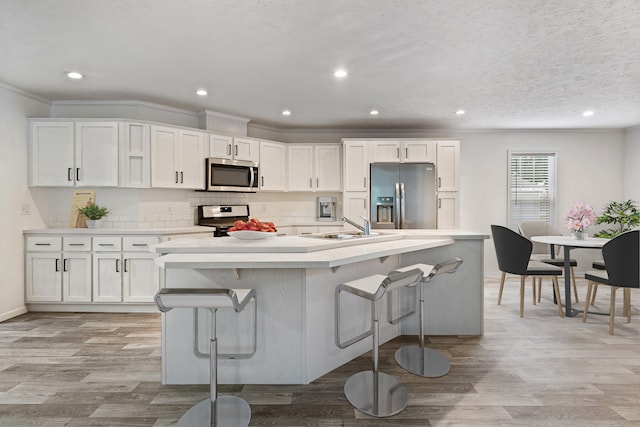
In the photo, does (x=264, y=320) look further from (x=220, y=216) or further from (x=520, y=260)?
(x=220, y=216)

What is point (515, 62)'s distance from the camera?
3.26 metres

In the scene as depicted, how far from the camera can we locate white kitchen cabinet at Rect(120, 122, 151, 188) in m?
4.33

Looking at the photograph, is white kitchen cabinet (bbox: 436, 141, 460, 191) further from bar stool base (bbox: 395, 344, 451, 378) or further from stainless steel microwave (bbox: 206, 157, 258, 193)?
bar stool base (bbox: 395, 344, 451, 378)

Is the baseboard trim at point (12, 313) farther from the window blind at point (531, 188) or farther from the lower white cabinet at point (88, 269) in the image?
the window blind at point (531, 188)

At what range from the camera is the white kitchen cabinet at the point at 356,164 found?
5.69 meters

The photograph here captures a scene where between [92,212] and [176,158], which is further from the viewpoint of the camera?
[176,158]

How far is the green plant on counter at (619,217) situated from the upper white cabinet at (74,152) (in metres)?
6.71

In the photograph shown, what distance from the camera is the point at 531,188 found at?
248 inches

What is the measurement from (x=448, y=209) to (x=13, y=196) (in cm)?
556

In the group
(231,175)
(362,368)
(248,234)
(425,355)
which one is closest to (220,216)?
(231,175)

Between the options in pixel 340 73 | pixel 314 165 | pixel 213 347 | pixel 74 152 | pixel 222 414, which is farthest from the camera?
pixel 314 165

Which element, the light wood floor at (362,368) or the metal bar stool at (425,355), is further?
the metal bar stool at (425,355)

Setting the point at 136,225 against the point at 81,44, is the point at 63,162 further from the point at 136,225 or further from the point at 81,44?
the point at 81,44

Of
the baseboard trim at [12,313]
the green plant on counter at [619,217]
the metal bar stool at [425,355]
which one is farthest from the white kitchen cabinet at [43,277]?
the green plant on counter at [619,217]
